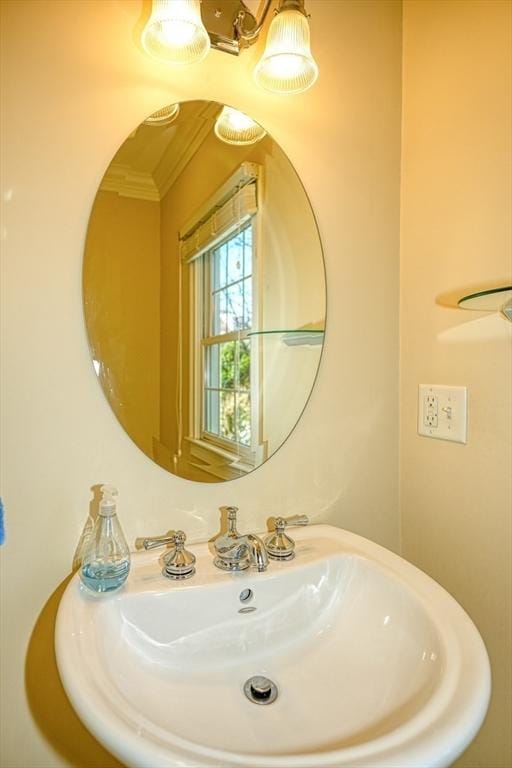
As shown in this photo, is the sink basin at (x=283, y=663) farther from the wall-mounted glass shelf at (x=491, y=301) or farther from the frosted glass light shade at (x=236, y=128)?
the frosted glass light shade at (x=236, y=128)

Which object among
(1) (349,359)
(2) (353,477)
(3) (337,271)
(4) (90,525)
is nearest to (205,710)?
(4) (90,525)

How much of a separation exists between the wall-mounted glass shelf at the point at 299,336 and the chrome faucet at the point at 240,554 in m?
0.44

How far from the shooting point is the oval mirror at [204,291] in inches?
33.7

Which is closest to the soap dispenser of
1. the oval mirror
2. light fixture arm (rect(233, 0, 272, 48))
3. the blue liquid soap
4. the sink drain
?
the blue liquid soap

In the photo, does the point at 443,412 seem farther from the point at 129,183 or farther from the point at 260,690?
the point at 129,183

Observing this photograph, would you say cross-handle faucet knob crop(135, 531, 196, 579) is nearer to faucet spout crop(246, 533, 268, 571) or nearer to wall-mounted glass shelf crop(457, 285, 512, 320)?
faucet spout crop(246, 533, 268, 571)

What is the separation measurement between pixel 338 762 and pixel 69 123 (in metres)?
1.02

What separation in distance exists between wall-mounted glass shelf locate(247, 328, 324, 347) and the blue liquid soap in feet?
1.81

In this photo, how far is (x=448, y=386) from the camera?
995 mm

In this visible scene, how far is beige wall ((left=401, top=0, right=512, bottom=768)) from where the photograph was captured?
0.88 metres

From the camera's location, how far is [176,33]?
0.82 m

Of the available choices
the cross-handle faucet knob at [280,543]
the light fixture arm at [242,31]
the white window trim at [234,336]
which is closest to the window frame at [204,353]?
the white window trim at [234,336]

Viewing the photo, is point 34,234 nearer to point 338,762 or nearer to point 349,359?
point 349,359

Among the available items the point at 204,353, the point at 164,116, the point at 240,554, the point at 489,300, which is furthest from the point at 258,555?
the point at 164,116
